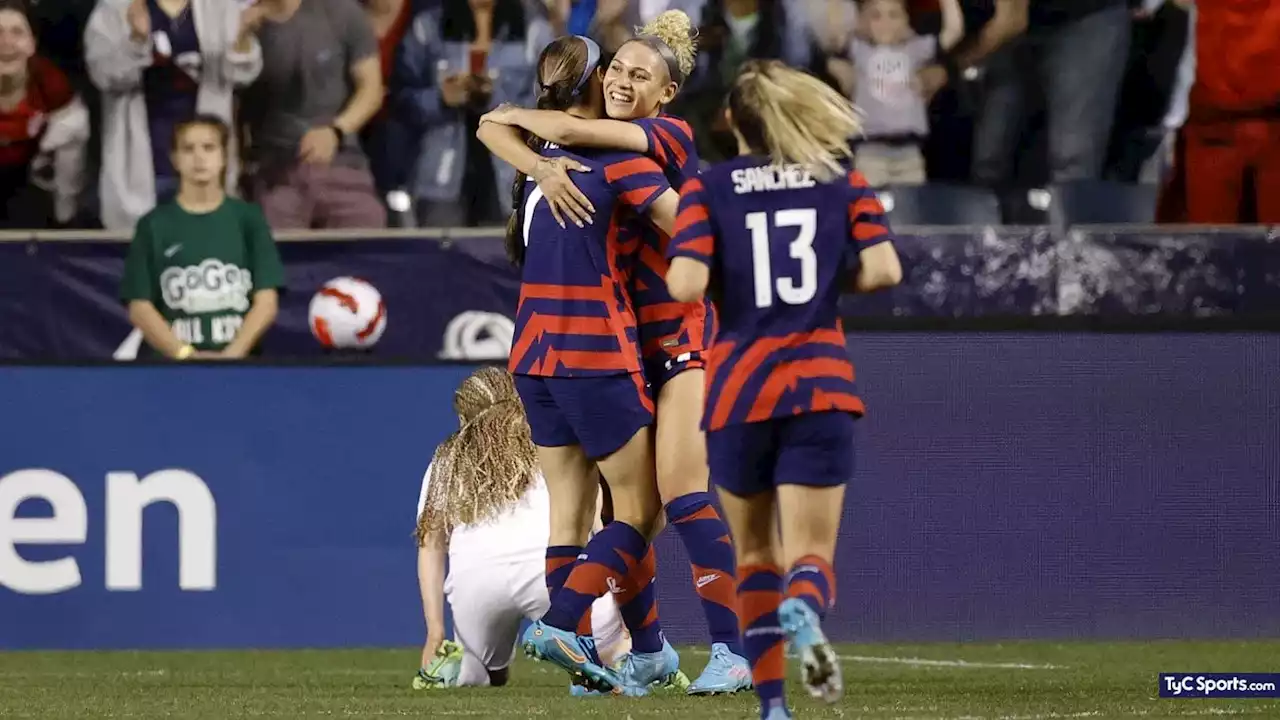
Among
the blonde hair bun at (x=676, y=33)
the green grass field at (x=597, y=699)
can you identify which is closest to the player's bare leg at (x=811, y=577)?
the green grass field at (x=597, y=699)

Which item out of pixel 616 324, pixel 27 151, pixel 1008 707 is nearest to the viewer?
pixel 1008 707

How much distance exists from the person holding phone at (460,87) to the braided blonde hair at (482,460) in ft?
12.0

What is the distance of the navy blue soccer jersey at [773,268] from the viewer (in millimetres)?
5125

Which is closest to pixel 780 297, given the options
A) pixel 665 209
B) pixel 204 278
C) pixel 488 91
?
pixel 665 209

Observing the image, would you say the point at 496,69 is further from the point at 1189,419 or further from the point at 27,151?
the point at 1189,419

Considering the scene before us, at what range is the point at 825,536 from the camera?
5.13m

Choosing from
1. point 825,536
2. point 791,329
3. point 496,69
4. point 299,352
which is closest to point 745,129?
point 791,329

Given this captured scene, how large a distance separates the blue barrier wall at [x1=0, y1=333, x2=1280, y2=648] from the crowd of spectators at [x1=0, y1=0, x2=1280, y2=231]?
6.64 feet

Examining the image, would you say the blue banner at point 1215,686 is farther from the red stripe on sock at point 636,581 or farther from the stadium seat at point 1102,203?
the stadium seat at point 1102,203

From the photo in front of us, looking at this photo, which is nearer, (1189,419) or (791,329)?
(791,329)

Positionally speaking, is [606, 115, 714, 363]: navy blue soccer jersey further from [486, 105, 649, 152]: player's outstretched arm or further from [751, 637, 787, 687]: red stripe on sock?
[751, 637, 787, 687]: red stripe on sock

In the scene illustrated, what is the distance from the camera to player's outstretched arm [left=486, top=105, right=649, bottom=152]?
259 inches

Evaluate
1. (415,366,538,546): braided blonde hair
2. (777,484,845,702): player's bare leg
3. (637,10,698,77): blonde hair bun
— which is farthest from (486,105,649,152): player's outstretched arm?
(777,484,845,702): player's bare leg

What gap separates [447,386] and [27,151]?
3.13 metres
